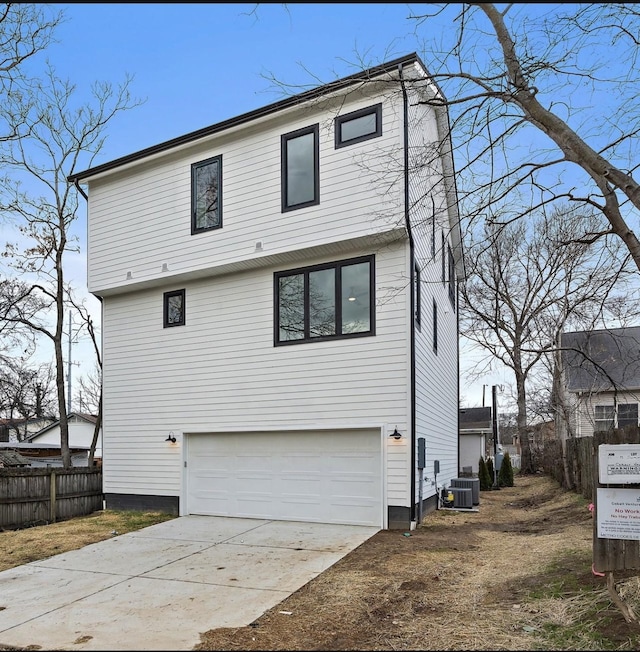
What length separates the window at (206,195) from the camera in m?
12.4

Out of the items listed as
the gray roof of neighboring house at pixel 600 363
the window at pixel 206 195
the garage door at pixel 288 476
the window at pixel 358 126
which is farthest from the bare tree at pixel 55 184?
the gray roof of neighboring house at pixel 600 363

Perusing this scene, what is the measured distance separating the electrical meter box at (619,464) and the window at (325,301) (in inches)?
219

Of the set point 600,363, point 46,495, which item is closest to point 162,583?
point 46,495

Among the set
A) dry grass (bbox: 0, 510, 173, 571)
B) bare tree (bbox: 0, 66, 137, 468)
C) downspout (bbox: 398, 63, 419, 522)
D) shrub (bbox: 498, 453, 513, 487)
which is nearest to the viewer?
dry grass (bbox: 0, 510, 173, 571)

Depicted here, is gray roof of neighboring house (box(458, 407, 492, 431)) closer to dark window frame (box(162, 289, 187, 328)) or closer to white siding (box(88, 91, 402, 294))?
dark window frame (box(162, 289, 187, 328))

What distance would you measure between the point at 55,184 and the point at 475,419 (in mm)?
24426

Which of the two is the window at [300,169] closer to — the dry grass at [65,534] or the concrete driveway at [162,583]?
the concrete driveway at [162,583]

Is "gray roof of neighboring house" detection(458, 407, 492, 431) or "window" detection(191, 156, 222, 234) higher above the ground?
"window" detection(191, 156, 222, 234)

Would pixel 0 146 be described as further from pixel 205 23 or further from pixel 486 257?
pixel 486 257

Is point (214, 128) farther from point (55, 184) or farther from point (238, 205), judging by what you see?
point (55, 184)

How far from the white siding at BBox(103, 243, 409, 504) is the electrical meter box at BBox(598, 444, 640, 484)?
16.1 feet

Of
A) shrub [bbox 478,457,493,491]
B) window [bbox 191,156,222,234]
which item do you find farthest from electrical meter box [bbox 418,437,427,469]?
shrub [bbox 478,457,493,491]

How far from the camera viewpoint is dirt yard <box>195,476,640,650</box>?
15.9 feet

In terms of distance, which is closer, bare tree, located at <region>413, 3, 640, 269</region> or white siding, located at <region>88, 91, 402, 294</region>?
bare tree, located at <region>413, 3, 640, 269</region>
